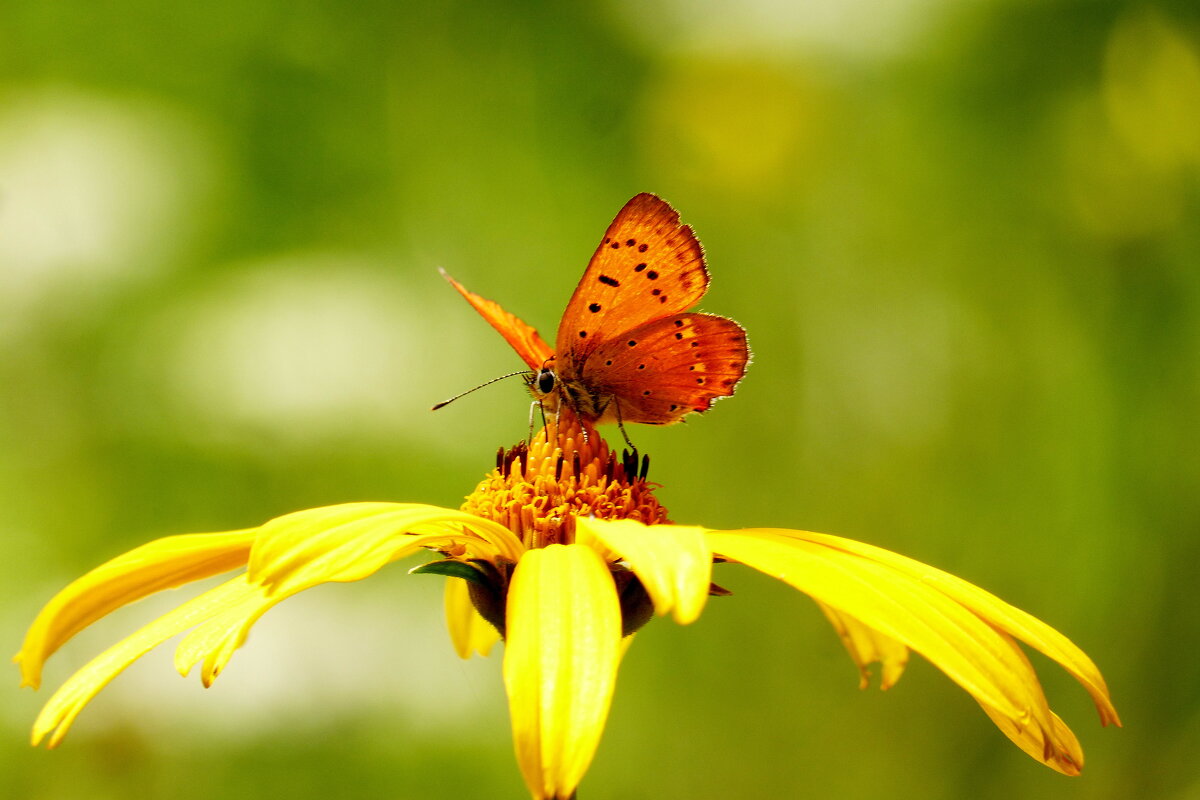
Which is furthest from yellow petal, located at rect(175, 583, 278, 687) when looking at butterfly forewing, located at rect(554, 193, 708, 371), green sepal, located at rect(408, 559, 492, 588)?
butterfly forewing, located at rect(554, 193, 708, 371)

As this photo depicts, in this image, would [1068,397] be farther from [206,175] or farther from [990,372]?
[206,175]

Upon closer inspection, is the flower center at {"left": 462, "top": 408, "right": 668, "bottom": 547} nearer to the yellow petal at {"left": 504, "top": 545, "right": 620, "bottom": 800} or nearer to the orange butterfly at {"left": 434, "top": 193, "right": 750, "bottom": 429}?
the orange butterfly at {"left": 434, "top": 193, "right": 750, "bottom": 429}

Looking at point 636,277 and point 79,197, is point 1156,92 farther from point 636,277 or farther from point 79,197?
point 79,197

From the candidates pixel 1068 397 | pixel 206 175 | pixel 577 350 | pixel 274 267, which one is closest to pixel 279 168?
pixel 206 175

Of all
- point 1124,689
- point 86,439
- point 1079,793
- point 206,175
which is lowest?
point 1079,793

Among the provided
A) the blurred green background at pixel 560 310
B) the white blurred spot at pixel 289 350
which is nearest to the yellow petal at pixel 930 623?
the blurred green background at pixel 560 310
